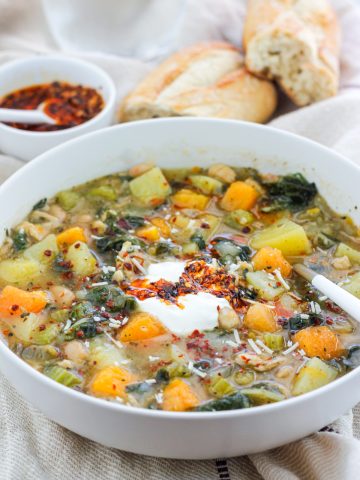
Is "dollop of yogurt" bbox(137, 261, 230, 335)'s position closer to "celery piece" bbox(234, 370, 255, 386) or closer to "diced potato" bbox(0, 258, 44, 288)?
"celery piece" bbox(234, 370, 255, 386)

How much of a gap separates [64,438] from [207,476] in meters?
0.71

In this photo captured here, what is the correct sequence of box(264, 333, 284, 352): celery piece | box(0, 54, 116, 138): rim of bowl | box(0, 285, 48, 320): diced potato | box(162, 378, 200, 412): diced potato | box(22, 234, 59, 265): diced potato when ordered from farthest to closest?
box(0, 54, 116, 138): rim of bowl, box(22, 234, 59, 265): diced potato, box(0, 285, 48, 320): diced potato, box(264, 333, 284, 352): celery piece, box(162, 378, 200, 412): diced potato

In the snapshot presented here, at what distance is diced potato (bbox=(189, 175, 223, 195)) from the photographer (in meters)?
4.64

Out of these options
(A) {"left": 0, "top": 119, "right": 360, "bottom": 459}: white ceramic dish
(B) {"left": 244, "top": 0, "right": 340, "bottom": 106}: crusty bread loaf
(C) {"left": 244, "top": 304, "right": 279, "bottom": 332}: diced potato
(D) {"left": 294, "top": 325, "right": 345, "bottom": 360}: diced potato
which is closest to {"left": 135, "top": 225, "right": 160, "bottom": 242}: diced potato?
(A) {"left": 0, "top": 119, "right": 360, "bottom": 459}: white ceramic dish

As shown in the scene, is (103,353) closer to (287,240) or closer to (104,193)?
(287,240)

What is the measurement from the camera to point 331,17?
600 cm

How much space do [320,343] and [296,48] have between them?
2.77 meters

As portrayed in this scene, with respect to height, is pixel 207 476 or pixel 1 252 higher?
pixel 1 252

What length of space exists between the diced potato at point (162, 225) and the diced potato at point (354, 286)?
3.49 ft

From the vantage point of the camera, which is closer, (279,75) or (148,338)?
(148,338)

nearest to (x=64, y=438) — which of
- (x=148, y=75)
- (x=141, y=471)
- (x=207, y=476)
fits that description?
(x=141, y=471)

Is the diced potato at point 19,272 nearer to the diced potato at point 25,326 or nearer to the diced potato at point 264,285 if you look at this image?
the diced potato at point 25,326

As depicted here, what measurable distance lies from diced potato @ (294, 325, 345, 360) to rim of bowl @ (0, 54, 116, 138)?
7.92 ft

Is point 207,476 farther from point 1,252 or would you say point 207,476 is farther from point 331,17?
point 331,17
